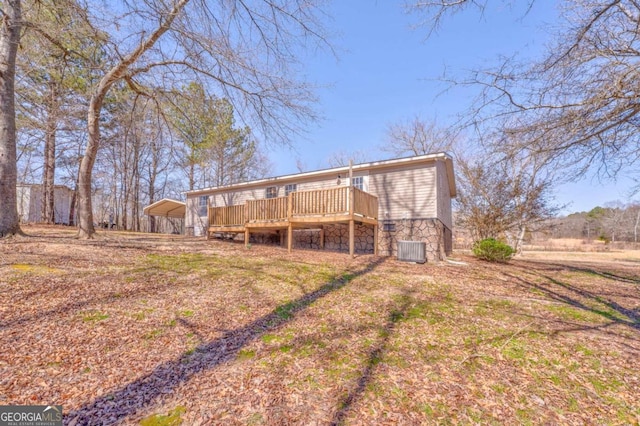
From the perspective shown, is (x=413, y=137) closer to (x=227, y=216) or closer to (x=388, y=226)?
(x=388, y=226)

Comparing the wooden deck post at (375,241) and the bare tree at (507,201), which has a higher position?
the bare tree at (507,201)

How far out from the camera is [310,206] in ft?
29.4

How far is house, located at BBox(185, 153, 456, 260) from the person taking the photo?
876 cm

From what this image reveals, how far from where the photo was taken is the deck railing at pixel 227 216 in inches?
438

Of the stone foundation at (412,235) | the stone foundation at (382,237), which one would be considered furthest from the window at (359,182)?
the stone foundation at (412,235)

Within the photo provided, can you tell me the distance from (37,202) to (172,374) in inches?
913

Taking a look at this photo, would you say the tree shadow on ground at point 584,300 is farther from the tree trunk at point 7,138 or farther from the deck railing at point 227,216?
the tree trunk at point 7,138

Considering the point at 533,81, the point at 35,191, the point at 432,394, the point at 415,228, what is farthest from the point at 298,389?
the point at 35,191

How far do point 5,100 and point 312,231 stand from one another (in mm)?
9566

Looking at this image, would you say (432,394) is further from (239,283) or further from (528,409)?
(239,283)

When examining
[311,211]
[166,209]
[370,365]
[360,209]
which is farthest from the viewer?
[166,209]

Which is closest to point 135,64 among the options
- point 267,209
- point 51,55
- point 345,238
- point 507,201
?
point 51,55

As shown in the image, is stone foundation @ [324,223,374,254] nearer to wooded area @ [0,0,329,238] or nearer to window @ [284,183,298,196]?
window @ [284,183,298,196]

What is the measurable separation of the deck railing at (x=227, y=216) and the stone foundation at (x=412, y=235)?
18.6 ft
